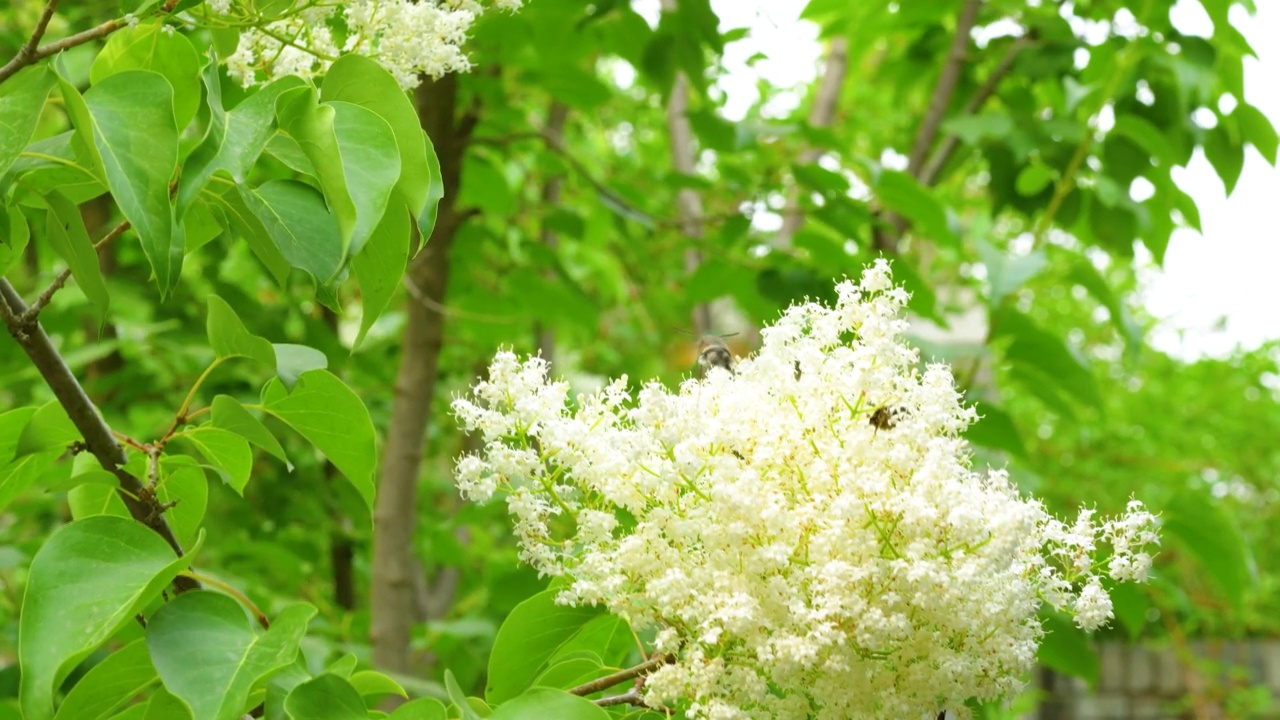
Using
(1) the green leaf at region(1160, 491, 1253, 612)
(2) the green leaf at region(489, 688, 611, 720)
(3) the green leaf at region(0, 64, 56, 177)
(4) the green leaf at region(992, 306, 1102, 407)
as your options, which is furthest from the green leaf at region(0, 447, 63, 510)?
(1) the green leaf at region(1160, 491, 1253, 612)

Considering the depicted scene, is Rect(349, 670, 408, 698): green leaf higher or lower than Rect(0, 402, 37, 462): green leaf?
lower

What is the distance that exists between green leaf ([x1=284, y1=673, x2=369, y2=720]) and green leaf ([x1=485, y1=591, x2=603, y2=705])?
0.14 metres

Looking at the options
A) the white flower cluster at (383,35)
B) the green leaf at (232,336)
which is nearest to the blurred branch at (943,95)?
the white flower cluster at (383,35)

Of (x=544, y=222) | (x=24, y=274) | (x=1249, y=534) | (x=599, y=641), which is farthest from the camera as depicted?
(x=1249, y=534)

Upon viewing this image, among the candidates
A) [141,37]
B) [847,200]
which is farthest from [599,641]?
[847,200]

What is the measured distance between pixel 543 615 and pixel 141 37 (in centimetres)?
44

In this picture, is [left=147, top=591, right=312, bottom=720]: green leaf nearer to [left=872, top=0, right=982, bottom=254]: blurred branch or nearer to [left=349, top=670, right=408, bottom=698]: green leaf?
[left=349, top=670, right=408, bottom=698]: green leaf

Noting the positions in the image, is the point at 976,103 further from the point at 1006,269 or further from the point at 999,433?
the point at 999,433

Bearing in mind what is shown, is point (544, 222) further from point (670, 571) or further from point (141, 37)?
point (670, 571)

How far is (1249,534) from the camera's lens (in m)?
4.88

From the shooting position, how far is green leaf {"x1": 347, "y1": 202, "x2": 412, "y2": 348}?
652 mm

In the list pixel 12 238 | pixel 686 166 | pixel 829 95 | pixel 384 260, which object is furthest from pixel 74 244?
pixel 829 95

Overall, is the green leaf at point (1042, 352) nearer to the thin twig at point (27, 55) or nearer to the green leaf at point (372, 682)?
the green leaf at point (372, 682)

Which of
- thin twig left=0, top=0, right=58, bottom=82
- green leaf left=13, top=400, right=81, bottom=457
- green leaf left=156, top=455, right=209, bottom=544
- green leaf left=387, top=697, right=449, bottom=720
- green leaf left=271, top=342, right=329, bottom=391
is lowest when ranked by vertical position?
green leaf left=387, top=697, right=449, bottom=720
